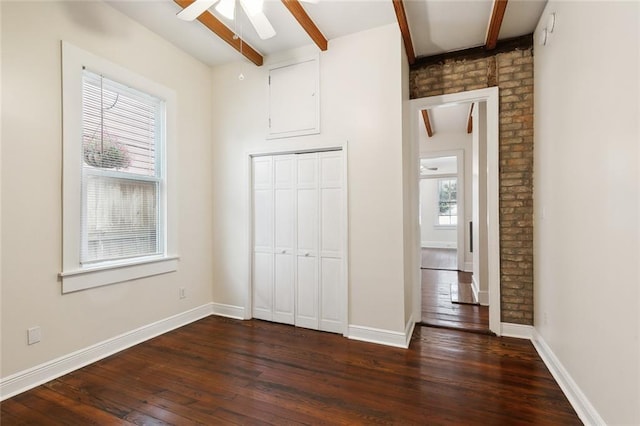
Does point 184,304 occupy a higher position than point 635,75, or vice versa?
point 635,75

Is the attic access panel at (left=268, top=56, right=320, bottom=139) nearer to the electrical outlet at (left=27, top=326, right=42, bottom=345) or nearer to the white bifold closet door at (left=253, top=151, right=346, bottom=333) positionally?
the white bifold closet door at (left=253, top=151, right=346, bottom=333)

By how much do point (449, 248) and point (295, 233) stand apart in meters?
8.11

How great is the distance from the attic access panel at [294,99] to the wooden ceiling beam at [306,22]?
19 centimetres

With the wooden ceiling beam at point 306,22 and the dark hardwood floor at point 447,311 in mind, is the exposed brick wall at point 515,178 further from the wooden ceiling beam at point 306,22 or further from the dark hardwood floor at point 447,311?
the wooden ceiling beam at point 306,22

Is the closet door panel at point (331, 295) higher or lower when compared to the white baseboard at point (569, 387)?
higher

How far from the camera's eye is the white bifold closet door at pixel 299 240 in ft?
10.5

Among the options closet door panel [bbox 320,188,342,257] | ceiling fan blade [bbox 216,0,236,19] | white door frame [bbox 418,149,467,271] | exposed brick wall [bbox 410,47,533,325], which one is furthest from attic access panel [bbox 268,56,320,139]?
white door frame [bbox 418,149,467,271]

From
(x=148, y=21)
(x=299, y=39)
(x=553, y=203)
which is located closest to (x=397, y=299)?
(x=553, y=203)

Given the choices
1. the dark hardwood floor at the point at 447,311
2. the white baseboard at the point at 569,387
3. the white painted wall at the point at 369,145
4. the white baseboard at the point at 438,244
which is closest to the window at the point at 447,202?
the white baseboard at the point at 438,244

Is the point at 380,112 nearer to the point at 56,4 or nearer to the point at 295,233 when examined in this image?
the point at 295,233

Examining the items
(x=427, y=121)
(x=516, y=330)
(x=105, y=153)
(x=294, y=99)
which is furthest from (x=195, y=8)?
(x=427, y=121)

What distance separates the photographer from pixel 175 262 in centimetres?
335

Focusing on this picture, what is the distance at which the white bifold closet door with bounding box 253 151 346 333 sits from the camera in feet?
10.5

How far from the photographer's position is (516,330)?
302cm
